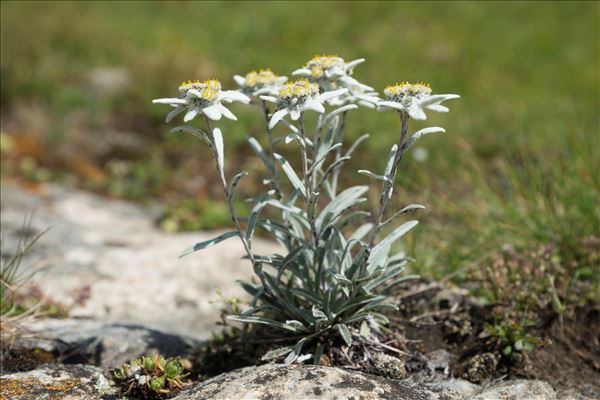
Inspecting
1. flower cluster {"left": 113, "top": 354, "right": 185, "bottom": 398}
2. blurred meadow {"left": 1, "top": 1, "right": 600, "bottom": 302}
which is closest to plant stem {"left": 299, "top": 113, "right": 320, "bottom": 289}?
flower cluster {"left": 113, "top": 354, "right": 185, "bottom": 398}

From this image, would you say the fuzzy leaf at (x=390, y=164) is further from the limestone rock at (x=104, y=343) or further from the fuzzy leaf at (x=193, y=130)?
the limestone rock at (x=104, y=343)

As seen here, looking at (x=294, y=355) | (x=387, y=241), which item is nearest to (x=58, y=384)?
(x=294, y=355)

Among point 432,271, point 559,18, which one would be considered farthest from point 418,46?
point 432,271

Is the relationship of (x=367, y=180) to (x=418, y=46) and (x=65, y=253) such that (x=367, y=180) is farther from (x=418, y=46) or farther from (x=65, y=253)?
(x=418, y=46)

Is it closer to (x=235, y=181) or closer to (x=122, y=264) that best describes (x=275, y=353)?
(x=235, y=181)

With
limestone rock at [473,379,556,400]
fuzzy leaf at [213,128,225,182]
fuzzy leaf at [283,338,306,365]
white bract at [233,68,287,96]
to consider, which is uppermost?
white bract at [233,68,287,96]

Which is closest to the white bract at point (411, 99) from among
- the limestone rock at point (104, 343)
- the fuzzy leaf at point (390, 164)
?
the fuzzy leaf at point (390, 164)

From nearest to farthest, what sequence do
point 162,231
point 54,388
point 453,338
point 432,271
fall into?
1. point 54,388
2. point 453,338
3. point 432,271
4. point 162,231

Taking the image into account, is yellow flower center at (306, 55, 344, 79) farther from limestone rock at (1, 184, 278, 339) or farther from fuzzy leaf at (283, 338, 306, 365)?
limestone rock at (1, 184, 278, 339)
